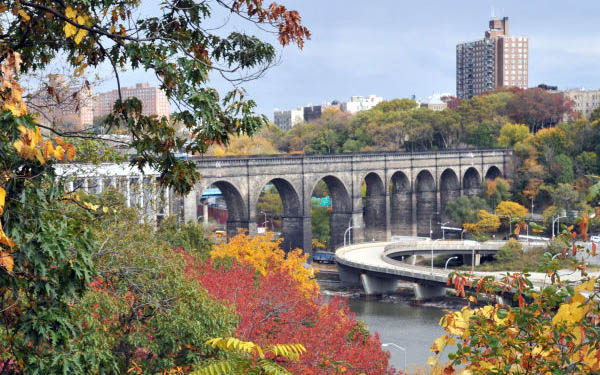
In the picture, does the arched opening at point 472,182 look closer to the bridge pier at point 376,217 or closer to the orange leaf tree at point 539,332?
the bridge pier at point 376,217

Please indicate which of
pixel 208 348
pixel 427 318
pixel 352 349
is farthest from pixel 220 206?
pixel 208 348

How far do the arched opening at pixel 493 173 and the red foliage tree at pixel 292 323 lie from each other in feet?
231

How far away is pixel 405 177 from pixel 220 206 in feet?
135

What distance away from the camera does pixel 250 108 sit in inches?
422

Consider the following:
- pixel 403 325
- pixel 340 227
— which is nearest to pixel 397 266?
pixel 403 325

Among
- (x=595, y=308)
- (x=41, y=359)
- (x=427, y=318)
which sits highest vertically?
(x=595, y=308)

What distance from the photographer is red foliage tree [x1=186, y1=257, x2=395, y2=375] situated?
24.0 metres

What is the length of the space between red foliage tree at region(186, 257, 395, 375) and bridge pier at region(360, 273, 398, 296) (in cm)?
2872

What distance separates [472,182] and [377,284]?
133ft

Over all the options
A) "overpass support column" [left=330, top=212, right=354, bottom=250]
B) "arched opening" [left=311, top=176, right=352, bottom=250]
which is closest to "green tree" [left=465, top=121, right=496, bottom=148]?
"arched opening" [left=311, top=176, right=352, bottom=250]

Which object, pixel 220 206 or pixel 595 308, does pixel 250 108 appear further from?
pixel 220 206

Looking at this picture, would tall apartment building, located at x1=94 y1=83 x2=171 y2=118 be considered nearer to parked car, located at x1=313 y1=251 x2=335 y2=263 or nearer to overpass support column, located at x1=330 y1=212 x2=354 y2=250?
parked car, located at x1=313 y1=251 x2=335 y2=263

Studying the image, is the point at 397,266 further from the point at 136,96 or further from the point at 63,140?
the point at 63,140

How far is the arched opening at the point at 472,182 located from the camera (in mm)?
98938
